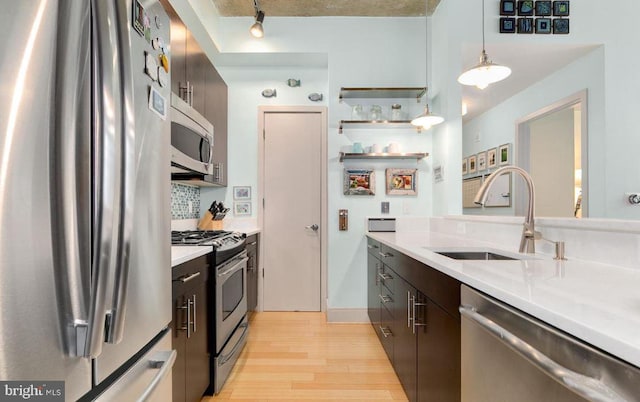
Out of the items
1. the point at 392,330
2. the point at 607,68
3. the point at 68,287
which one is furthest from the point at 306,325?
the point at 607,68

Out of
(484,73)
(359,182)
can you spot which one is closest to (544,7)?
(484,73)

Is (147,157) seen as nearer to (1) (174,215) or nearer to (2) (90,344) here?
(2) (90,344)

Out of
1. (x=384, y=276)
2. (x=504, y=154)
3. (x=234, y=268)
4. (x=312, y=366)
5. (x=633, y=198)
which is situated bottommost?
(x=312, y=366)

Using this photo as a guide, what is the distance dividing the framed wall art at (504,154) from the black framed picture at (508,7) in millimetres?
1281

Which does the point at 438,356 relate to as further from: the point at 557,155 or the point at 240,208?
the point at 240,208

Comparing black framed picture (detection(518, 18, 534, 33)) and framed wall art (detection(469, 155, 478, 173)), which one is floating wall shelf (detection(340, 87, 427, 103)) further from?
framed wall art (detection(469, 155, 478, 173))

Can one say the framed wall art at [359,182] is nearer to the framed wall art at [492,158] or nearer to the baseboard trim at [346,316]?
the baseboard trim at [346,316]

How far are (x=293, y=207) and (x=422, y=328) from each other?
7.04ft

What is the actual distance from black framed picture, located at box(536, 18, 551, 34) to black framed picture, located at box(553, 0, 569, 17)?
3.0 inches

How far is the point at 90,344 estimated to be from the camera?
570mm

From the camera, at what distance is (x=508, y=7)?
2.48 metres

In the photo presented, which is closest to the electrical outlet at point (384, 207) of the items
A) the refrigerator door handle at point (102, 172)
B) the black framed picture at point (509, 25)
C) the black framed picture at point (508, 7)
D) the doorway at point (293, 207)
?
the doorway at point (293, 207)

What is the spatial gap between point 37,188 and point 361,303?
288 centimetres

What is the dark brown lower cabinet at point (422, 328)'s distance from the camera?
1.11 meters
